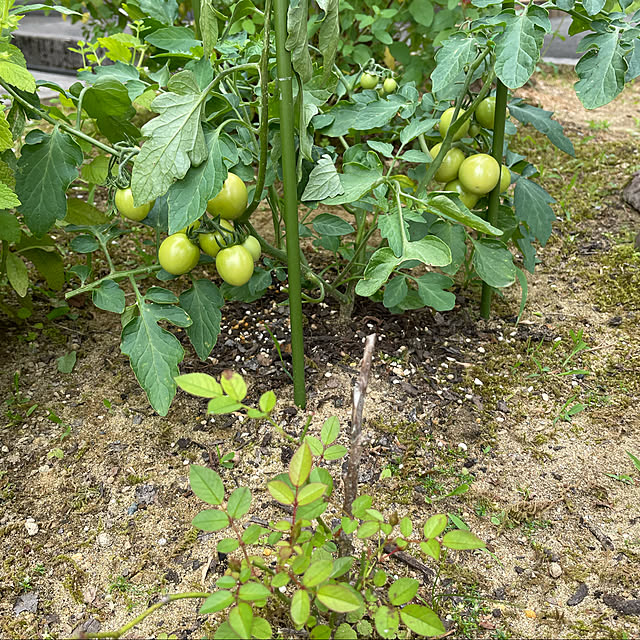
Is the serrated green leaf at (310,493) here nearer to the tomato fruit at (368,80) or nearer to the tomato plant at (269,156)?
the tomato plant at (269,156)

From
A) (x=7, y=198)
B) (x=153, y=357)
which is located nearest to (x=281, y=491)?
(x=153, y=357)

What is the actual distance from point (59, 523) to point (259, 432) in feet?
1.59

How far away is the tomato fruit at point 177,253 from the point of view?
1.42 meters

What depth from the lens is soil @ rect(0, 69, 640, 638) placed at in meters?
1.22

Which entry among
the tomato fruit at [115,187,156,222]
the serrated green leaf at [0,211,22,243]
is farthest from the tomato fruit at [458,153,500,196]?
the serrated green leaf at [0,211,22,243]

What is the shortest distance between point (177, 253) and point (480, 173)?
768 millimetres

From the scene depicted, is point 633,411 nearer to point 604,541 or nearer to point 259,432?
point 604,541

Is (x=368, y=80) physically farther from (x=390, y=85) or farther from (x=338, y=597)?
(x=338, y=597)

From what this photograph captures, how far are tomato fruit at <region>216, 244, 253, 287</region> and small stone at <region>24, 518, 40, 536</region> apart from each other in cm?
68

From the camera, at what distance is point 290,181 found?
1.39m

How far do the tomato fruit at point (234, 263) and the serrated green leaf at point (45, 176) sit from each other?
0.38 meters

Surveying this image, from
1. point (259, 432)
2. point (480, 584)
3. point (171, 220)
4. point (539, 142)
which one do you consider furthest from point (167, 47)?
point (539, 142)

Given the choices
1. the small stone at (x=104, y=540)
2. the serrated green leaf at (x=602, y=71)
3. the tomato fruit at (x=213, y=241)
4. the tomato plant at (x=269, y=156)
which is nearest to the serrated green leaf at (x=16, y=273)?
the tomato plant at (x=269, y=156)

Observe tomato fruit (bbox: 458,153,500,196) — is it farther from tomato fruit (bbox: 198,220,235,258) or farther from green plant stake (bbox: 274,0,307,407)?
tomato fruit (bbox: 198,220,235,258)
